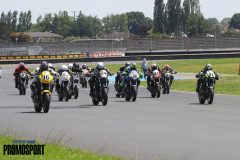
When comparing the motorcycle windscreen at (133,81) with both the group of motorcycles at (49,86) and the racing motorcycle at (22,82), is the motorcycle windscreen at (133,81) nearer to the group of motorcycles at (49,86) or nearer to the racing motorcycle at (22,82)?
the group of motorcycles at (49,86)

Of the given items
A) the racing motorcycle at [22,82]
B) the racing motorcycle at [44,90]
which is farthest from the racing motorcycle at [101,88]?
the racing motorcycle at [22,82]

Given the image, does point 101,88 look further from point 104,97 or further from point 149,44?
point 149,44

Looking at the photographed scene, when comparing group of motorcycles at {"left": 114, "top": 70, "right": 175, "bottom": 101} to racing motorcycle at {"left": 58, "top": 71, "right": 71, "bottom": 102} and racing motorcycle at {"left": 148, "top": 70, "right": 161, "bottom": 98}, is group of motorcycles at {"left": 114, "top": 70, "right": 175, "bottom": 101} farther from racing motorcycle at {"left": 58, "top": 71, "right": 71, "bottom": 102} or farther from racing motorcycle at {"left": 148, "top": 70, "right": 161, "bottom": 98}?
racing motorcycle at {"left": 58, "top": 71, "right": 71, "bottom": 102}

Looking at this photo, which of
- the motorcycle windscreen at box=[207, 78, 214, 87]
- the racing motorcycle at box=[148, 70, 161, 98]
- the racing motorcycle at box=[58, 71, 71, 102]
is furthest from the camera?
the racing motorcycle at box=[148, 70, 161, 98]

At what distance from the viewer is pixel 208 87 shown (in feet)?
83.6

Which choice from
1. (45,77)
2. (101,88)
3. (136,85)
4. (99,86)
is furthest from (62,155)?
(136,85)

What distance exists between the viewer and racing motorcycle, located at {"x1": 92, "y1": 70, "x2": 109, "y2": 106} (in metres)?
23.8

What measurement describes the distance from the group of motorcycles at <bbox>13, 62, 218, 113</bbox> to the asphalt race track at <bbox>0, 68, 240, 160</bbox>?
526 millimetres

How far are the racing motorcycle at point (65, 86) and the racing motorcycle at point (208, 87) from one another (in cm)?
531

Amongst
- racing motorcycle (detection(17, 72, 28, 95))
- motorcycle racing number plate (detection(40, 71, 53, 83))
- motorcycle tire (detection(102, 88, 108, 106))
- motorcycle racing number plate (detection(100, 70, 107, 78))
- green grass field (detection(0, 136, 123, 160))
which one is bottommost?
racing motorcycle (detection(17, 72, 28, 95))

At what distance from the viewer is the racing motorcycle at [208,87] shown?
2542cm

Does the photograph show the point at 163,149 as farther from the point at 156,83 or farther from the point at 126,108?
the point at 156,83

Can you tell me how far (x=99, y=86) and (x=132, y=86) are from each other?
3.24 meters

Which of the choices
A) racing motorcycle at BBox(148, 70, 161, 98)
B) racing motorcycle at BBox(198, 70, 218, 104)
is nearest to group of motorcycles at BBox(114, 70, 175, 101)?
racing motorcycle at BBox(148, 70, 161, 98)
